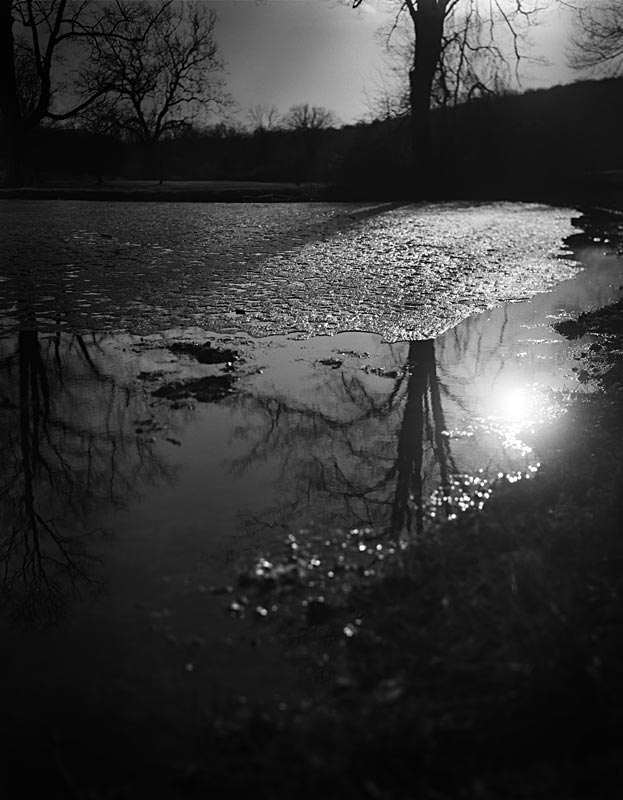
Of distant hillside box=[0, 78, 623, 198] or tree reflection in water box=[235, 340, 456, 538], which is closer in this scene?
tree reflection in water box=[235, 340, 456, 538]

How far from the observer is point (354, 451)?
2.91 m

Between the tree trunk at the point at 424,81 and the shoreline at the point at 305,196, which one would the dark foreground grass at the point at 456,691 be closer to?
the shoreline at the point at 305,196

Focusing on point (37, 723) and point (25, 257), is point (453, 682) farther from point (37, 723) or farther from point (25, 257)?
point (25, 257)

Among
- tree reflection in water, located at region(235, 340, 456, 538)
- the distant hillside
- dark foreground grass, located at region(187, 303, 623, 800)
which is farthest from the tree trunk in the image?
dark foreground grass, located at region(187, 303, 623, 800)

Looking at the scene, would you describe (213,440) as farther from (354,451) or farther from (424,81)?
(424,81)

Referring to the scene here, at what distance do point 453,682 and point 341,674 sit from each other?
9.1 inches

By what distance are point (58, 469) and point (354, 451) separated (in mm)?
1039

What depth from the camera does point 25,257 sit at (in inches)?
296

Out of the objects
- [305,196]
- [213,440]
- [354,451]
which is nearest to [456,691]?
[354,451]

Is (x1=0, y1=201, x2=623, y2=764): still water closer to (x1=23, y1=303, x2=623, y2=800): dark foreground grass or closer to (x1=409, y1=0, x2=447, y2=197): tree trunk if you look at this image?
(x1=23, y1=303, x2=623, y2=800): dark foreground grass

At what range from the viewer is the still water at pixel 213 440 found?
1704mm

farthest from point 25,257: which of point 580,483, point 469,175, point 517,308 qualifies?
point 469,175

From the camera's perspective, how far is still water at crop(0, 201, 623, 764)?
5.59ft

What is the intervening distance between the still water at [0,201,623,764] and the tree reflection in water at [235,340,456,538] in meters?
0.01
